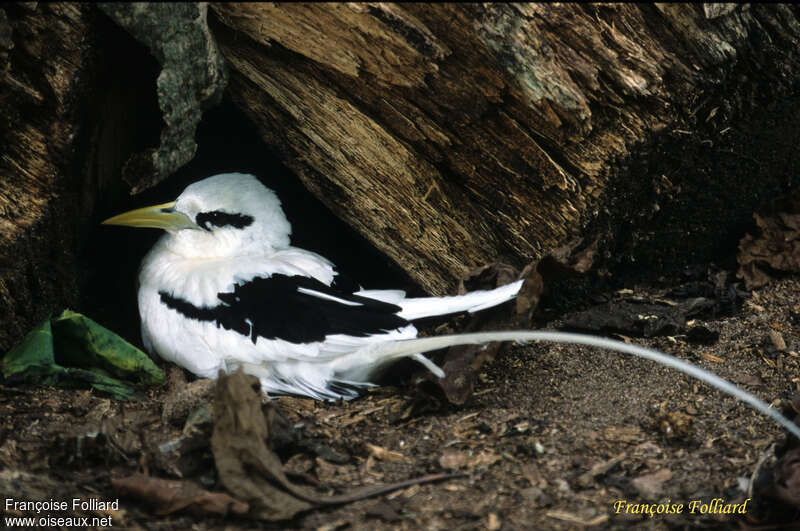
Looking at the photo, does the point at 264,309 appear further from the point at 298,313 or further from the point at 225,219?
the point at 225,219

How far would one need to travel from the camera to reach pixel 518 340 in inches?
127

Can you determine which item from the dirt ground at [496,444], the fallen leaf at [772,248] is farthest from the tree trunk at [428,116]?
the dirt ground at [496,444]

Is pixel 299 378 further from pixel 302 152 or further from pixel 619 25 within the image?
pixel 619 25

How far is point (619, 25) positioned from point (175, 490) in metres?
2.57

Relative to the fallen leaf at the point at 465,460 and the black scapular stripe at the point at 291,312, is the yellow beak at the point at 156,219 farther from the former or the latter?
the fallen leaf at the point at 465,460

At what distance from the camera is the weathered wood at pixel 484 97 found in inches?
122

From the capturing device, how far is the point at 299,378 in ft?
12.2

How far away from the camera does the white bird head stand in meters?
4.31

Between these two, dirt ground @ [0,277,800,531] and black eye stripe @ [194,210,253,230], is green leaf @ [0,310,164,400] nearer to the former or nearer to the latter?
dirt ground @ [0,277,800,531]

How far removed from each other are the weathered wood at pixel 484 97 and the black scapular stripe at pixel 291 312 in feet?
1.73

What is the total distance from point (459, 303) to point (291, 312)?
34.2 inches

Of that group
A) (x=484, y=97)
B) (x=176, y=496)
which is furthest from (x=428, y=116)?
(x=176, y=496)

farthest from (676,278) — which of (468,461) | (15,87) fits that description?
(15,87)

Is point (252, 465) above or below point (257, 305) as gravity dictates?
below
